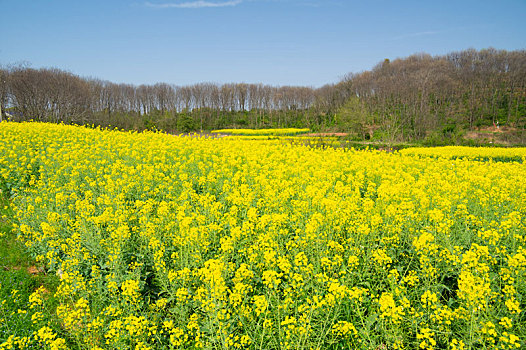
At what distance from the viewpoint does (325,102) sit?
245 ft

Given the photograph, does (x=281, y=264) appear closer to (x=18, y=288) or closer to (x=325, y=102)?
(x=18, y=288)

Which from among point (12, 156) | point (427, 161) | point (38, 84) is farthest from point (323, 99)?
point (12, 156)

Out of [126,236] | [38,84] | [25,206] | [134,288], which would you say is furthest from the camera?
[38,84]

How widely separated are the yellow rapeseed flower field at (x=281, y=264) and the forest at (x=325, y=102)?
33.1m

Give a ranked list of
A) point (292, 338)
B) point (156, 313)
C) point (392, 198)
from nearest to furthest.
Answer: point (292, 338), point (156, 313), point (392, 198)

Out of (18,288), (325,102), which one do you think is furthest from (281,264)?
(325,102)

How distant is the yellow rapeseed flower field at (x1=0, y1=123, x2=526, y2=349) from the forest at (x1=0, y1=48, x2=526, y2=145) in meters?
33.1

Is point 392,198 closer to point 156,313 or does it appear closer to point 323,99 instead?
point 156,313

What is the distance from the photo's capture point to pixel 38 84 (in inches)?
1893

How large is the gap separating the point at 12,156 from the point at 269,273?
40.0 ft

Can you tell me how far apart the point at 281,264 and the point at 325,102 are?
246 feet

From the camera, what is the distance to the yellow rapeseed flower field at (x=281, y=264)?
3477 millimetres

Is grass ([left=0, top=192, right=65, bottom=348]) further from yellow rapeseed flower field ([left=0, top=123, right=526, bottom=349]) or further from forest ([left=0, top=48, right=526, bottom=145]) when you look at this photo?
forest ([left=0, top=48, right=526, bottom=145])

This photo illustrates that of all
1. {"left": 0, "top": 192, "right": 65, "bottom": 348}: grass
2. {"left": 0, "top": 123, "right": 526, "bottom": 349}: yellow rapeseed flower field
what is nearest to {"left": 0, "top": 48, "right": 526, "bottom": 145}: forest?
{"left": 0, "top": 123, "right": 526, "bottom": 349}: yellow rapeseed flower field
